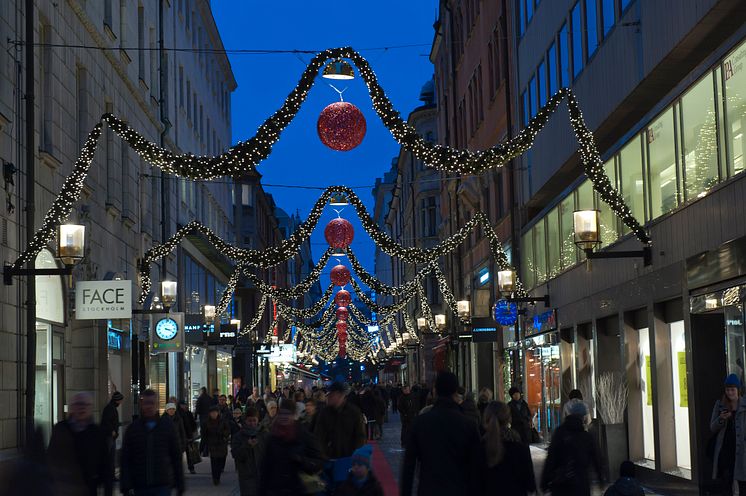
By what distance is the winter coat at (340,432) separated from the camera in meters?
15.7

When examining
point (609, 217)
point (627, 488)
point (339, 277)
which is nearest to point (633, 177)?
point (609, 217)

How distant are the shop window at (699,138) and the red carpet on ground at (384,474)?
248 inches

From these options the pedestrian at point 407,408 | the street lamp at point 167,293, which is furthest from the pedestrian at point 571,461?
the pedestrian at point 407,408

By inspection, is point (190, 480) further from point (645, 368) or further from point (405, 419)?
point (405, 419)

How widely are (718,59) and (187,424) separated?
16317mm

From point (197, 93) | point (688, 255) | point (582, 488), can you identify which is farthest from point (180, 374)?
point (582, 488)

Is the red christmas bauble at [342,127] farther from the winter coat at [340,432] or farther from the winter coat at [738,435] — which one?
the winter coat at [738,435]

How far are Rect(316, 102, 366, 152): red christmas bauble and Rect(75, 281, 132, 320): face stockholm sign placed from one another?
6.53m

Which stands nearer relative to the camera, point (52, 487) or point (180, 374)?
point (52, 487)

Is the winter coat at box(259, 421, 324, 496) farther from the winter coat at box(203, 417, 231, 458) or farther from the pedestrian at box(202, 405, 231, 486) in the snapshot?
the winter coat at box(203, 417, 231, 458)

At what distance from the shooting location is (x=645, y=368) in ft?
74.6

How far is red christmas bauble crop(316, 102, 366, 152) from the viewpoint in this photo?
19031 mm

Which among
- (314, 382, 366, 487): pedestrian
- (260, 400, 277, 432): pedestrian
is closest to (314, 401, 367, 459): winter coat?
(314, 382, 366, 487): pedestrian

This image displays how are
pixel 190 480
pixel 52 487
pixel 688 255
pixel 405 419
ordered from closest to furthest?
pixel 52 487, pixel 688 255, pixel 190 480, pixel 405 419
